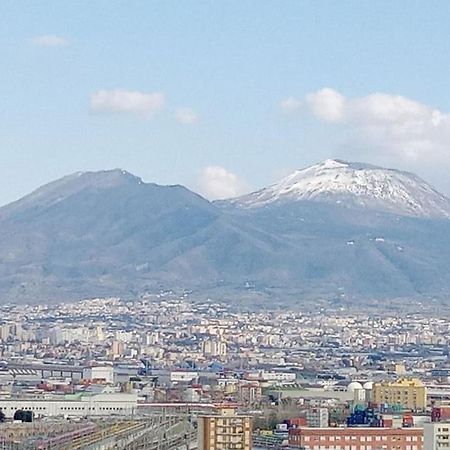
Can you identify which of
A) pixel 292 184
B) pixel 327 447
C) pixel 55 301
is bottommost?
pixel 327 447

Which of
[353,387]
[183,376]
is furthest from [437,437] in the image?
[183,376]

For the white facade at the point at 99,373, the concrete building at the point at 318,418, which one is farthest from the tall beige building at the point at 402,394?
the white facade at the point at 99,373

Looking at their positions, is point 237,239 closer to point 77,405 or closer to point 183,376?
point 183,376

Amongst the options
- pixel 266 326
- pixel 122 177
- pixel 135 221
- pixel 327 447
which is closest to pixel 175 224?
pixel 135 221

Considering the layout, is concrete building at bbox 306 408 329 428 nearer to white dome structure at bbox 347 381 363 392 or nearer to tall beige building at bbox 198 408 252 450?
white dome structure at bbox 347 381 363 392

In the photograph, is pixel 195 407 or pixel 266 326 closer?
pixel 195 407

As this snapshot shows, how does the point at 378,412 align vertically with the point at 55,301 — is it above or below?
below

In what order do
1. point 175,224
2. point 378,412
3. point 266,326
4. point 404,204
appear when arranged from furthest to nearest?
point 404,204 → point 175,224 → point 266,326 → point 378,412

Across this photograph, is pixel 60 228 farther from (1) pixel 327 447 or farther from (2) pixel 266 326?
(1) pixel 327 447
